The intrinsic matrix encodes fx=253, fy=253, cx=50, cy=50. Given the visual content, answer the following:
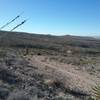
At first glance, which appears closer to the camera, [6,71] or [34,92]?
[34,92]

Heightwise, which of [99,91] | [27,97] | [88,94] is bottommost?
[88,94]

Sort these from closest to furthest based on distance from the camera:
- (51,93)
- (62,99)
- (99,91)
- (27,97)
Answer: (99,91) → (27,97) → (62,99) → (51,93)

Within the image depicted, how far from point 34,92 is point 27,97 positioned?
1317mm

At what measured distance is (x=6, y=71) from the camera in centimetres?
1402

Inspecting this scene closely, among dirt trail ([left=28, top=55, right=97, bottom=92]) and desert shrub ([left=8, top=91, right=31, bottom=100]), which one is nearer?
desert shrub ([left=8, top=91, right=31, bottom=100])

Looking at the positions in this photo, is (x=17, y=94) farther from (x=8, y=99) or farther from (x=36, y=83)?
(x=36, y=83)

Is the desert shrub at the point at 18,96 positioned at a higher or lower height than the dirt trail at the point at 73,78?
A: higher

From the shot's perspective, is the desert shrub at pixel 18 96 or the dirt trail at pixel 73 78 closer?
the desert shrub at pixel 18 96

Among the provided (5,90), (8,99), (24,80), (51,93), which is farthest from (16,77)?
(8,99)

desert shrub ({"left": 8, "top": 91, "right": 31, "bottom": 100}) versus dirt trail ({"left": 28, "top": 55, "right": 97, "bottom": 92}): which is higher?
desert shrub ({"left": 8, "top": 91, "right": 31, "bottom": 100})

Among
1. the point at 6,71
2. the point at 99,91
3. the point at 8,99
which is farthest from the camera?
the point at 6,71

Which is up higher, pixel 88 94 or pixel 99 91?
pixel 99 91

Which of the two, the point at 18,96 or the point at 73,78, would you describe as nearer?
the point at 18,96

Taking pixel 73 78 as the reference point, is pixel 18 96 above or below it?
above
